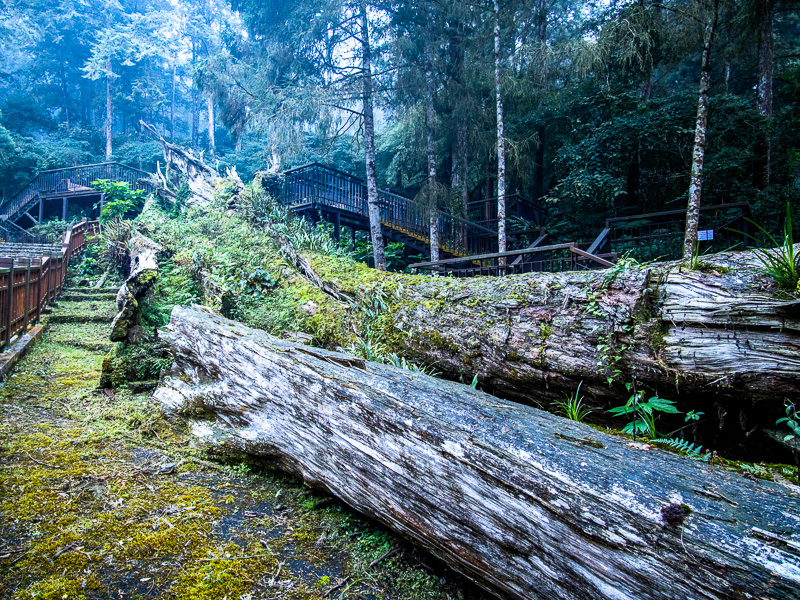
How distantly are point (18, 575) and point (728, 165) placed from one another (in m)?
12.2

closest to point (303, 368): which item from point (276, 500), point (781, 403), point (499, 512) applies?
point (276, 500)

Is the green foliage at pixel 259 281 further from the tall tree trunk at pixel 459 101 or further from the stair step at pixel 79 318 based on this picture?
the tall tree trunk at pixel 459 101

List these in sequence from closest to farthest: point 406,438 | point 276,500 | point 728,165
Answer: point 406,438
point 276,500
point 728,165

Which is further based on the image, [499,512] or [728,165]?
[728,165]

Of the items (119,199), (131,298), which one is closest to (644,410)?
(131,298)

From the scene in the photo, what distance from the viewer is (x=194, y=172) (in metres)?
16.1

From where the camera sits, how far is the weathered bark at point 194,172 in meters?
14.1

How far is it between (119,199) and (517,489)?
2129 centimetres

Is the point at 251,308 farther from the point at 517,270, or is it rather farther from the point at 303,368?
the point at 517,270

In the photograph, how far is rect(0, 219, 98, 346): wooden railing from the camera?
17.4 ft

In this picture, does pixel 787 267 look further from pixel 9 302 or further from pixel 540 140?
pixel 540 140

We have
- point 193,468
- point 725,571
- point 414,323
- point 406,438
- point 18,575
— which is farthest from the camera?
point 414,323

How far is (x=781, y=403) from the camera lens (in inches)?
105

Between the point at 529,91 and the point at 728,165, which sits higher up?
the point at 529,91
